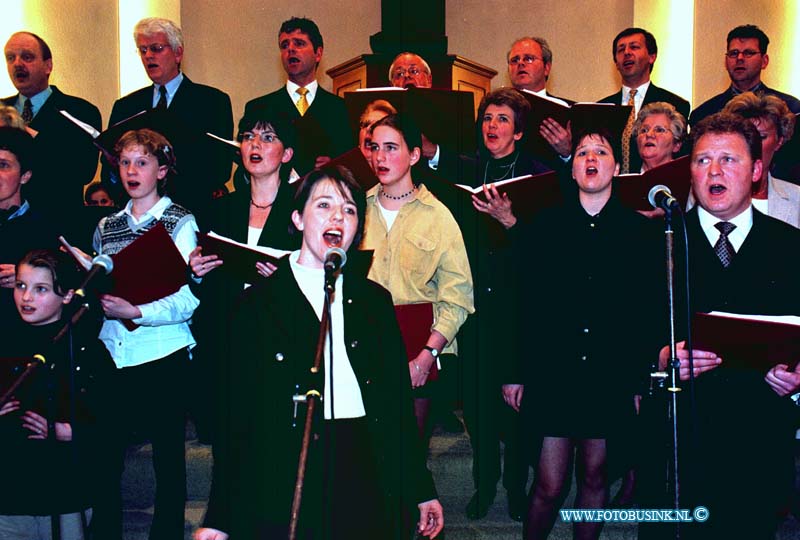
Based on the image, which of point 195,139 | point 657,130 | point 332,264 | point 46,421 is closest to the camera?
point 332,264

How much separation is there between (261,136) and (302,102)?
50.7 inches

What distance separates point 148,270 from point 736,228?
2028 mm

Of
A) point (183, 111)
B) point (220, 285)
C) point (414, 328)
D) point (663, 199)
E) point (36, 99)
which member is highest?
point (36, 99)

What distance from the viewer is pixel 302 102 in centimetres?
547

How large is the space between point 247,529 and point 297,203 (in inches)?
36.3

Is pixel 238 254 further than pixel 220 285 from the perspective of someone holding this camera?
No

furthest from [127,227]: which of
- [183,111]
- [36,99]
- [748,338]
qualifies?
[748,338]

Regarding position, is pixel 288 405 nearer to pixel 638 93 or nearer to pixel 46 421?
pixel 46 421

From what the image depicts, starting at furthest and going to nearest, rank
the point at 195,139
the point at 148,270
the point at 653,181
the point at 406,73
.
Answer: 1. the point at 406,73
2. the point at 195,139
3. the point at 653,181
4. the point at 148,270

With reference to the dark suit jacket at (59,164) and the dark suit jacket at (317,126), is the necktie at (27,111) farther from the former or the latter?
the dark suit jacket at (317,126)

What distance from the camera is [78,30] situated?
7344 millimetres

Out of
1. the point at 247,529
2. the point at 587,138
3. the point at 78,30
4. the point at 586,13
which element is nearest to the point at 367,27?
the point at 586,13

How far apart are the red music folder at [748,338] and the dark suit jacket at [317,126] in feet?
7.65

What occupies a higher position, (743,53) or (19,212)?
(743,53)
